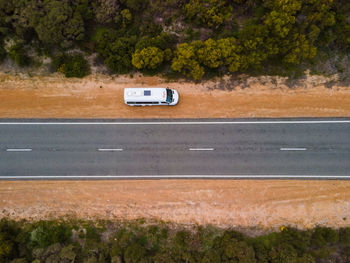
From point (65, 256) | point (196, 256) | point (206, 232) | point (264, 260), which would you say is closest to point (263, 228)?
point (264, 260)

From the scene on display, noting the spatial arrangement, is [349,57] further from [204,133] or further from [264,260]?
[264,260]

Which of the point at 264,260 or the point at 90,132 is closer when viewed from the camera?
the point at 264,260

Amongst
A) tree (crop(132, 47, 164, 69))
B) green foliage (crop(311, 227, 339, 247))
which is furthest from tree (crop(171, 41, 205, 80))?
green foliage (crop(311, 227, 339, 247))

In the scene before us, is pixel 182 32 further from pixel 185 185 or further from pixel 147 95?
pixel 185 185

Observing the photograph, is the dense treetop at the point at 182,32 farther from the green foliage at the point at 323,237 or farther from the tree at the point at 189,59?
the green foliage at the point at 323,237

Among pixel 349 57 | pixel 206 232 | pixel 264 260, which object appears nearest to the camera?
pixel 264 260

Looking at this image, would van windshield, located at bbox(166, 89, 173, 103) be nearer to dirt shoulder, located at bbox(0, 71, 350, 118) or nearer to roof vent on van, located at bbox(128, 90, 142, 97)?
dirt shoulder, located at bbox(0, 71, 350, 118)
